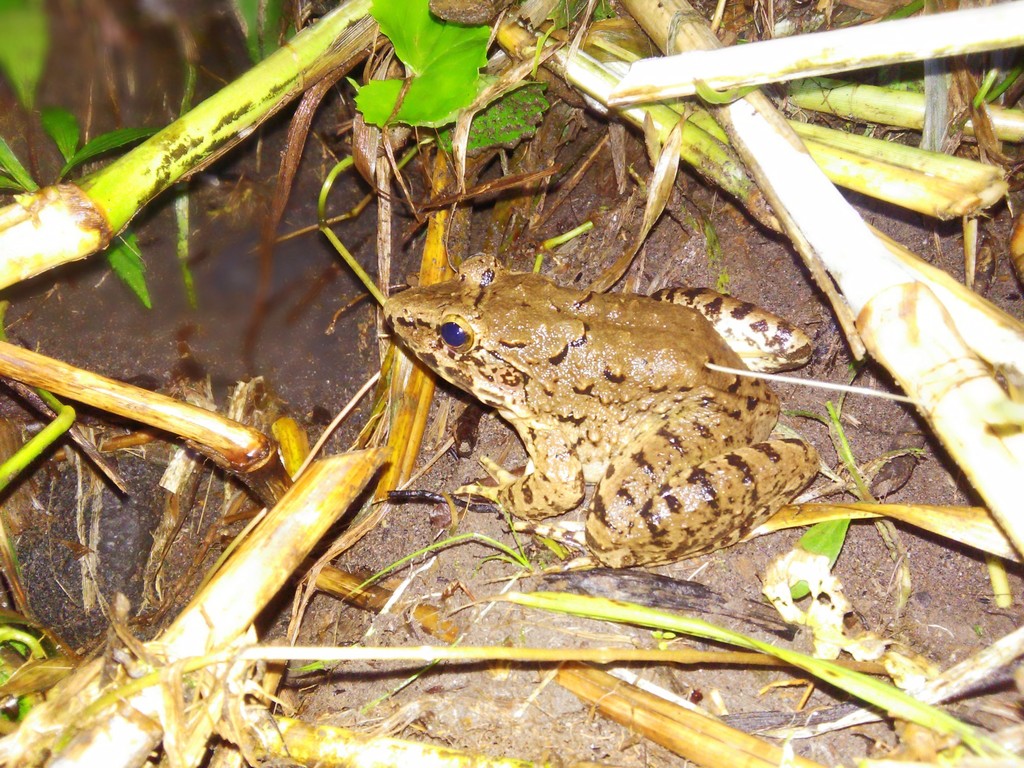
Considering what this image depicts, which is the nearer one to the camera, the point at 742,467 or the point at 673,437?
the point at 742,467

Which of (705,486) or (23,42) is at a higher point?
(23,42)

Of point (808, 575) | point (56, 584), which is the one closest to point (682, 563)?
point (808, 575)

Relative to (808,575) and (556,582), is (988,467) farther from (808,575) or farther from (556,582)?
(556,582)

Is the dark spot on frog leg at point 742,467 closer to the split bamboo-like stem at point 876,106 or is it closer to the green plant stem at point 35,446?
the split bamboo-like stem at point 876,106

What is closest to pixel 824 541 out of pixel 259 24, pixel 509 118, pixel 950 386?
pixel 950 386

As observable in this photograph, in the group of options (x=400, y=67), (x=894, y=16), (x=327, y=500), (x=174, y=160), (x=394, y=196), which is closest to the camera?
(x=327, y=500)

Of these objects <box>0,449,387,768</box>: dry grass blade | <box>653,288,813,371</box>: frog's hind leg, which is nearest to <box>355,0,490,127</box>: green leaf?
<box>653,288,813,371</box>: frog's hind leg

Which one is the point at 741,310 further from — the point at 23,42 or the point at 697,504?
the point at 23,42

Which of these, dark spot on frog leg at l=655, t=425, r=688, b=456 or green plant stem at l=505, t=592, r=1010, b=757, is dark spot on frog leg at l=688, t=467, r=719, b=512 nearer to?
dark spot on frog leg at l=655, t=425, r=688, b=456
